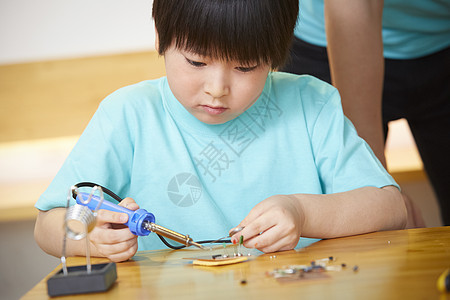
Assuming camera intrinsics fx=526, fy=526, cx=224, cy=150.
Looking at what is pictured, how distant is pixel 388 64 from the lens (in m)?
1.44

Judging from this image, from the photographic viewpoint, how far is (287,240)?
784 millimetres

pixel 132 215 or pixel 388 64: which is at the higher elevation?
pixel 388 64

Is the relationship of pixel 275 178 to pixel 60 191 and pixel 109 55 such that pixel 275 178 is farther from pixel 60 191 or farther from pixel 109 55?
pixel 109 55

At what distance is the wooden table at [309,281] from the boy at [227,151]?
0.22 feet

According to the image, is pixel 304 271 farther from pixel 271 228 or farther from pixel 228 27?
pixel 228 27

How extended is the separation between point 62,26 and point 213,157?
168 cm

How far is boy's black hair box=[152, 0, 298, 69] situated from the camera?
2.68 ft

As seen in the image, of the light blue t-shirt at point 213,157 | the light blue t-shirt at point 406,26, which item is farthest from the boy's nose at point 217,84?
the light blue t-shirt at point 406,26

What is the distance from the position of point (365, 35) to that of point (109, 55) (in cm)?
156

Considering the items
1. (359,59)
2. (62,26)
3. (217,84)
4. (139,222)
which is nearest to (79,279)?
(139,222)

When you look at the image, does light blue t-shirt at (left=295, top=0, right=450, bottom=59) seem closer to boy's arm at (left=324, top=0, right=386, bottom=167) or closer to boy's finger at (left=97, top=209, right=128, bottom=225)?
boy's arm at (left=324, top=0, right=386, bottom=167)

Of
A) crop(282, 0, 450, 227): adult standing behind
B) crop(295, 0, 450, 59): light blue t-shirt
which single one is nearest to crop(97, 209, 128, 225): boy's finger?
crop(282, 0, 450, 227): adult standing behind

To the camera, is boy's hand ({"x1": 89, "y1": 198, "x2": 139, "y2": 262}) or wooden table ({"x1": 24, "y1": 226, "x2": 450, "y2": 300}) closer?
wooden table ({"x1": 24, "y1": 226, "x2": 450, "y2": 300})

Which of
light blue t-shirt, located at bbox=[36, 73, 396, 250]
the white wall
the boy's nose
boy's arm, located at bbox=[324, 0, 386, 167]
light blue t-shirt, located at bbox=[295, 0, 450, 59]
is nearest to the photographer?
the boy's nose
